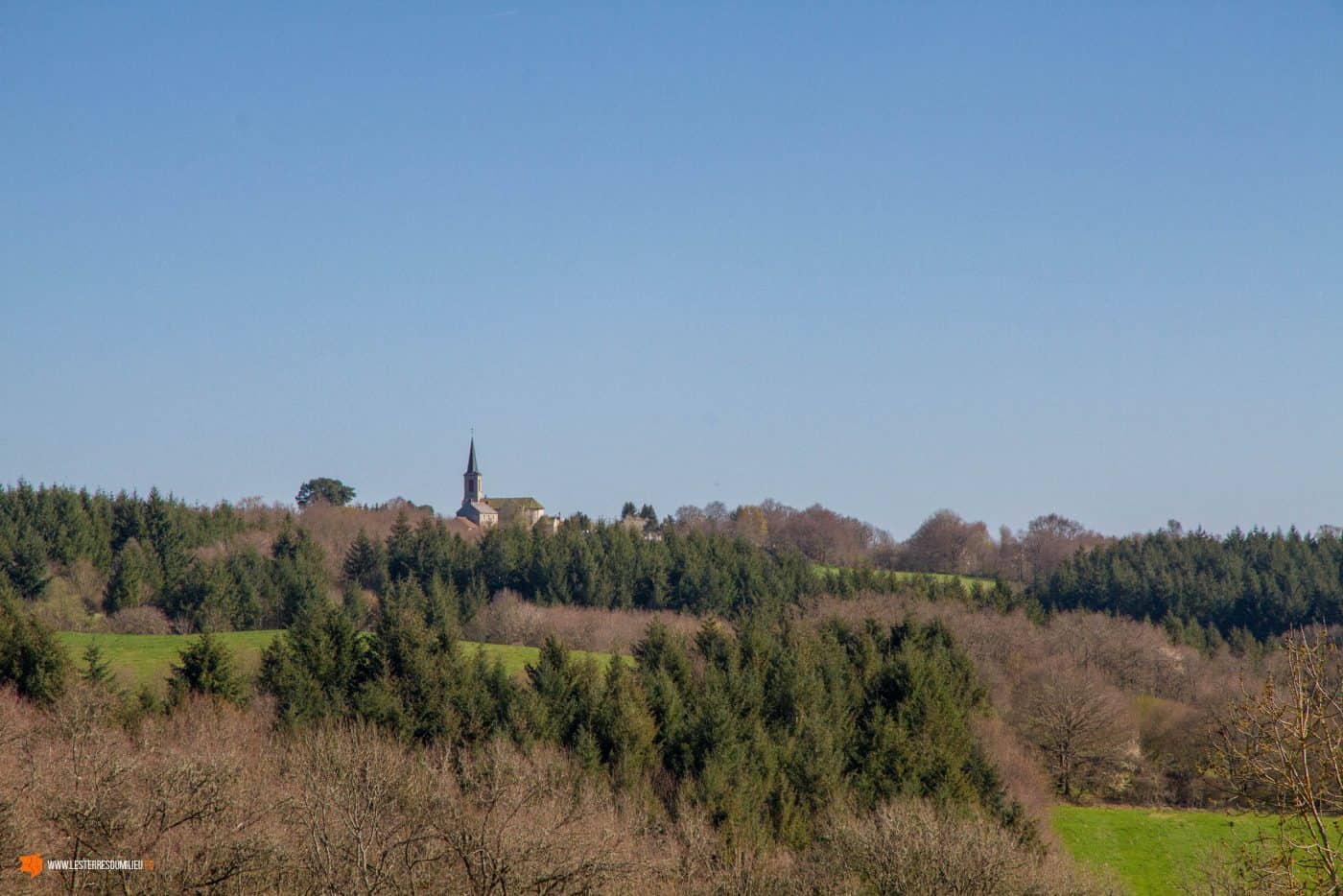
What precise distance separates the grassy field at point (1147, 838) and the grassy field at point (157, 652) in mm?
20492

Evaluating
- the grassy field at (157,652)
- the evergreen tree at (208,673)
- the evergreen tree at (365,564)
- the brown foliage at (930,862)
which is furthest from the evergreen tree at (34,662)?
the evergreen tree at (365,564)

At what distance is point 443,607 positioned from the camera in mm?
72125

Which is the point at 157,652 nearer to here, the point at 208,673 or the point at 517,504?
the point at 208,673

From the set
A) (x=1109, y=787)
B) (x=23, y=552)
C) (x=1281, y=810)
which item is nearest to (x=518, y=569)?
(x=23, y=552)

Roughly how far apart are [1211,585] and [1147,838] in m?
55.4

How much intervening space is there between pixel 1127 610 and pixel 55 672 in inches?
3181

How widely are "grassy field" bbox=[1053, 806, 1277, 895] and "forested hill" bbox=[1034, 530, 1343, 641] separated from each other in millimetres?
40035

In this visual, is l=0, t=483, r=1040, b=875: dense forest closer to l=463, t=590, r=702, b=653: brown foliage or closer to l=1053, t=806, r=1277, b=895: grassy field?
l=1053, t=806, r=1277, b=895: grassy field

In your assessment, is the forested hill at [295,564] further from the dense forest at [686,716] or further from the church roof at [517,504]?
the church roof at [517,504]

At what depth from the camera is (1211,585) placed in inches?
3885

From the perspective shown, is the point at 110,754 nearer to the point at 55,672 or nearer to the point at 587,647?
the point at 55,672

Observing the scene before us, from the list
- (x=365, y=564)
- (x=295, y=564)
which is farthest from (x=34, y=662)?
(x=365, y=564)

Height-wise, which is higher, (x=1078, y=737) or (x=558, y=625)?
(x=558, y=625)

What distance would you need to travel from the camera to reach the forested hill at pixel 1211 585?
96750mm
